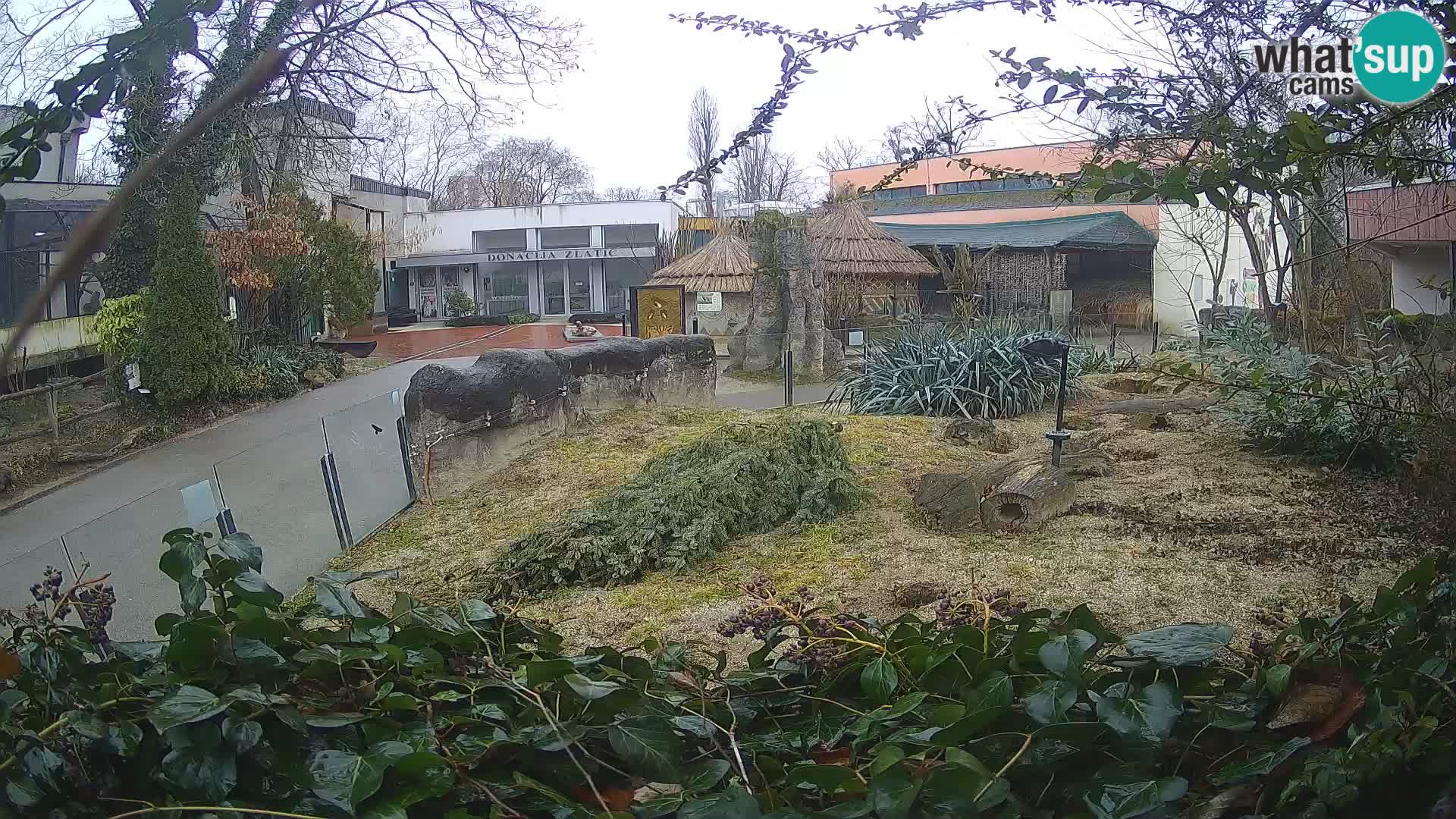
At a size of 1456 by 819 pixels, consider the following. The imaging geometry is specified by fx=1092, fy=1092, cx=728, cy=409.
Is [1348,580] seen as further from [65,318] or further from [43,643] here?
[65,318]

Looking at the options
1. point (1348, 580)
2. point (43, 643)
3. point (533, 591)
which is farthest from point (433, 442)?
point (43, 643)

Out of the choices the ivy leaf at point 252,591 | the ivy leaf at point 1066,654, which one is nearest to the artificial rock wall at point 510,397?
the ivy leaf at point 252,591

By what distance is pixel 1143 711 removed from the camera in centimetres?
Result: 140

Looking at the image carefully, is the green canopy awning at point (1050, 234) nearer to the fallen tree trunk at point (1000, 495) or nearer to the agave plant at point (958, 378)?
the agave plant at point (958, 378)

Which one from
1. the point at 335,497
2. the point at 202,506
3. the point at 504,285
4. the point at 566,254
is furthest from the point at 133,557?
the point at 504,285

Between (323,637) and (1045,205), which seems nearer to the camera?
(323,637)

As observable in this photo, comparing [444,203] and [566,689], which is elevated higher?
[444,203]

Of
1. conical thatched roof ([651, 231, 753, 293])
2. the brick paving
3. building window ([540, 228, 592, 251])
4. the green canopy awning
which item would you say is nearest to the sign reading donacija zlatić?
building window ([540, 228, 592, 251])

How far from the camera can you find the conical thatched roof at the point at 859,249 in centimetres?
2091

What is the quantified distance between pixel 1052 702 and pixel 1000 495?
3.86 metres

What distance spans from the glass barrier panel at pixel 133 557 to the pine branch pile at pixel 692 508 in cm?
131

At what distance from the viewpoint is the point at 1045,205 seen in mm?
28375

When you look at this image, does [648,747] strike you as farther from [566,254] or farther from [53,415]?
[566,254]

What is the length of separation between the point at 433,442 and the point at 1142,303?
20491 millimetres
